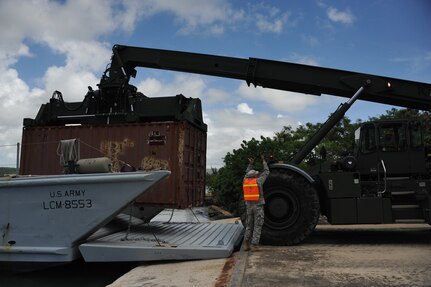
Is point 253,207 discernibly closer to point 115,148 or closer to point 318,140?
point 318,140

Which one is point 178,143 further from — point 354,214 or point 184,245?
point 354,214

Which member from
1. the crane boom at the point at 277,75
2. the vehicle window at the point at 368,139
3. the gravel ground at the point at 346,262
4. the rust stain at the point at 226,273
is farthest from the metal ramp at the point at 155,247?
the crane boom at the point at 277,75

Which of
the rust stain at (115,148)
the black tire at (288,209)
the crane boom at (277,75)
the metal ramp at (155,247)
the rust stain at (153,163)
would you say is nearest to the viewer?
the metal ramp at (155,247)

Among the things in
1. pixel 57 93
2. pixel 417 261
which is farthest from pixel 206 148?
pixel 417 261

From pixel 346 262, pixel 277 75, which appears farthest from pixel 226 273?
pixel 277 75

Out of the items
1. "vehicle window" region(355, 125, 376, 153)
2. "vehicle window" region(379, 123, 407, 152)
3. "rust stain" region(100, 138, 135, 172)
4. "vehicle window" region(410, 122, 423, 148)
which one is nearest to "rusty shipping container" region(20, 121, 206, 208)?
"rust stain" region(100, 138, 135, 172)

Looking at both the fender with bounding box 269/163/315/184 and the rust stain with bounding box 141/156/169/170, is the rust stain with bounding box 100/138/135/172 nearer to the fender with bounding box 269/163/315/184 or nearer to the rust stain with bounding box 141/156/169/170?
the rust stain with bounding box 141/156/169/170

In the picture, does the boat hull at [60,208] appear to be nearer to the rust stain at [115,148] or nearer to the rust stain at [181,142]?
the rust stain at [181,142]

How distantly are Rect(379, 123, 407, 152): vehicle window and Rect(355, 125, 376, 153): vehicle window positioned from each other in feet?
0.50

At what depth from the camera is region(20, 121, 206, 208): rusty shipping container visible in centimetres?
820

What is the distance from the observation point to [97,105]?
910cm

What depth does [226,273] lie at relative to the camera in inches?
228

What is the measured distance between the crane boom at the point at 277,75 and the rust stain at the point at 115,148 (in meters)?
1.36

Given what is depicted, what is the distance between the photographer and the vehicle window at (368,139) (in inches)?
342
